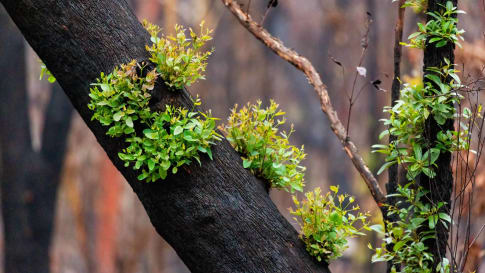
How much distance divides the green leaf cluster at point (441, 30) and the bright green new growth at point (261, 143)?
682 mm

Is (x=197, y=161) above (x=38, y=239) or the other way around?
the other way around

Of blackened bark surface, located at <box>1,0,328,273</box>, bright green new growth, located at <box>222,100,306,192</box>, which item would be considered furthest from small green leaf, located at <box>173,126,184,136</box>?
bright green new growth, located at <box>222,100,306,192</box>

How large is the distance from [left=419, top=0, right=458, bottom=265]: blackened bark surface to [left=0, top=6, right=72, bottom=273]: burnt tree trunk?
19.3ft

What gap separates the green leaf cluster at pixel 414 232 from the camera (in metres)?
2.64

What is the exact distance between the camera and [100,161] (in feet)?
42.6

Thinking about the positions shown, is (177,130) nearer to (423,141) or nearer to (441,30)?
(423,141)

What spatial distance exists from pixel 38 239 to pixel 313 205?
224 inches

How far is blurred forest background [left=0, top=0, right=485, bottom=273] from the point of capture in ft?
24.6

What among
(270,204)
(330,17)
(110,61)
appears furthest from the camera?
(330,17)

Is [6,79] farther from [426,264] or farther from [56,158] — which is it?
[426,264]

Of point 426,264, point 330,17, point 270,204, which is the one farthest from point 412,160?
point 330,17

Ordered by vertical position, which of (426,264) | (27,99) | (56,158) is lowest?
(426,264)

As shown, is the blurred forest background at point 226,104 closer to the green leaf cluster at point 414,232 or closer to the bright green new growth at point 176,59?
the green leaf cluster at point 414,232

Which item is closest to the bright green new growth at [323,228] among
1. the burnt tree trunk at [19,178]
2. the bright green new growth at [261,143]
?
the bright green new growth at [261,143]
